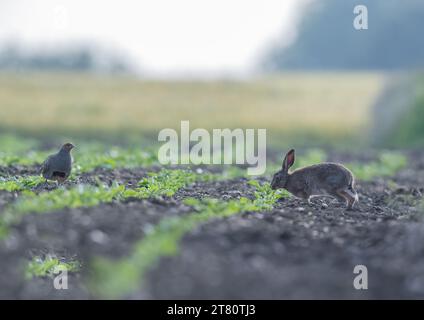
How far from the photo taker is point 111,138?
117 feet

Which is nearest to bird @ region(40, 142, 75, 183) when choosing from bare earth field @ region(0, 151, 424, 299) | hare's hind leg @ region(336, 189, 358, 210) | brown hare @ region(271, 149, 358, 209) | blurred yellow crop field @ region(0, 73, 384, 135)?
bare earth field @ region(0, 151, 424, 299)

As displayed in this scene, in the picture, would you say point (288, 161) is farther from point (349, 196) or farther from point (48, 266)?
point (48, 266)

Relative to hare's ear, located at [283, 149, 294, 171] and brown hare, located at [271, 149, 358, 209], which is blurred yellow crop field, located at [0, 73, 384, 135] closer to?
hare's ear, located at [283, 149, 294, 171]

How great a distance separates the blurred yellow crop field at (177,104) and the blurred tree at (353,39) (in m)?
47.4

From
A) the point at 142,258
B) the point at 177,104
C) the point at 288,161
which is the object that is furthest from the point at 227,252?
the point at 177,104

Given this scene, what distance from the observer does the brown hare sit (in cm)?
1406

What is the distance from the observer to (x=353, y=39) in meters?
117

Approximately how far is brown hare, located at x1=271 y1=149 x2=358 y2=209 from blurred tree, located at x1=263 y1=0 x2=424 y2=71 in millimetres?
87794

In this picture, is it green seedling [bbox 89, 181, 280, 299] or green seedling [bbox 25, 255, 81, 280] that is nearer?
green seedling [bbox 89, 181, 280, 299]

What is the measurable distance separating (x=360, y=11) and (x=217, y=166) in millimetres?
5201

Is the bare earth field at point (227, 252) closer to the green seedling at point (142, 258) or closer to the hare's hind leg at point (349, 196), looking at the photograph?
the green seedling at point (142, 258)

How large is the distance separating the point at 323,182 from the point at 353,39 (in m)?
106
